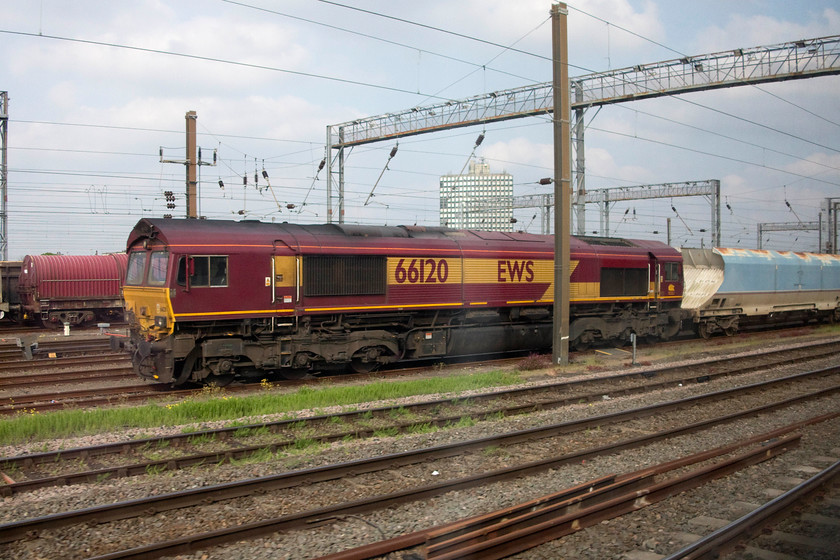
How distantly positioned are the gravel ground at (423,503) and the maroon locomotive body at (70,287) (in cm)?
2087

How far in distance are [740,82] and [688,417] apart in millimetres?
13667

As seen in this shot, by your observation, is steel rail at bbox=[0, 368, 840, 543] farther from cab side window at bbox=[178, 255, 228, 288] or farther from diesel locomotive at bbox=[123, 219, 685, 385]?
cab side window at bbox=[178, 255, 228, 288]

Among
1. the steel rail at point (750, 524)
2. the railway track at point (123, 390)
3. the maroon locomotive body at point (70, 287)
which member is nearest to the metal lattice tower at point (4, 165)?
the maroon locomotive body at point (70, 287)

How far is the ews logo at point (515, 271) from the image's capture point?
59.6 ft

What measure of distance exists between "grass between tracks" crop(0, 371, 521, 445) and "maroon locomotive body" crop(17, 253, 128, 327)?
59.2ft

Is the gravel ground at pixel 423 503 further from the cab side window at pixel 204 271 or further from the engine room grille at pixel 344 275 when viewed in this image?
the engine room grille at pixel 344 275

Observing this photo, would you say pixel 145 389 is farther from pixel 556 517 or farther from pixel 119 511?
pixel 556 517

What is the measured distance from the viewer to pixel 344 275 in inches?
607

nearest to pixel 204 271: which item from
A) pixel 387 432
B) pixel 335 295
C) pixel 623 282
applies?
pixel 335 295

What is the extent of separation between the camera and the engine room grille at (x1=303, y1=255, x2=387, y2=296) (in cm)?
1497

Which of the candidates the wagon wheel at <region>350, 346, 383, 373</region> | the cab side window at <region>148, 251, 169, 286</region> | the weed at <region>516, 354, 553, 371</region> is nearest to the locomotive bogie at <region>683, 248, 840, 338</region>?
the weed at <region>516, 354, 553, 371</region>

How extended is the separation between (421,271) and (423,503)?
974 centimetres

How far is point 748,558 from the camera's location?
5.90 metres

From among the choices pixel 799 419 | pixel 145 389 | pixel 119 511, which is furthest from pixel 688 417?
pixel 145 389
